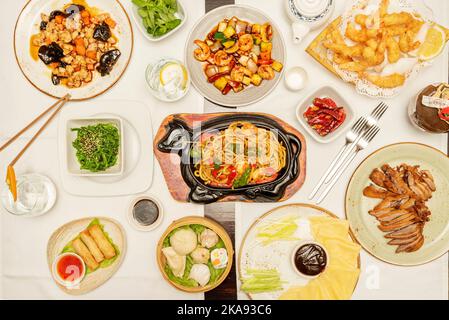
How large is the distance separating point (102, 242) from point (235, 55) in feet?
4.06

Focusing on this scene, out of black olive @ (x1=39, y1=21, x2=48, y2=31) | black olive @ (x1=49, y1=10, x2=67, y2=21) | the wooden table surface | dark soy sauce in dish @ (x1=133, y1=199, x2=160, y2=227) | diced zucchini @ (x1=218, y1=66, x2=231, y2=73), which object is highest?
black olive @ (x1=49, y1=10, x2=67, y2=21)

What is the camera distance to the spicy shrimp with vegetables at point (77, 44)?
79.2 inches

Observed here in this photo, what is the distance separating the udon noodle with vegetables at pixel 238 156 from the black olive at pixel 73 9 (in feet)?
3.11

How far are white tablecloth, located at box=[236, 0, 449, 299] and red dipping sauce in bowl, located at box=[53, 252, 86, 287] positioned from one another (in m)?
0.92

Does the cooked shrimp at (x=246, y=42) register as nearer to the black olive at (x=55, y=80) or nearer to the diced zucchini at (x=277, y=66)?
the diced zucchini at (x=277, y=66)

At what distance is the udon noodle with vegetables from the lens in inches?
78.7

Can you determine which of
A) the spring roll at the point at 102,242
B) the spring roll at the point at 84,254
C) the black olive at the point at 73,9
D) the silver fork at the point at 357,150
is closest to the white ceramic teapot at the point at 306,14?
the silver fork at the point at 357,150

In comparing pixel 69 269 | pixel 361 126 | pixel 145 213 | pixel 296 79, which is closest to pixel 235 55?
pixel 296 79

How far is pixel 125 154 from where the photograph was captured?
2.03 meters

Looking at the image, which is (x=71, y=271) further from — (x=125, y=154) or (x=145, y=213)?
(x=125, y=154)

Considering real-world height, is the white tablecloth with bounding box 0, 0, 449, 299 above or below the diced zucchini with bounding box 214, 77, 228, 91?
below

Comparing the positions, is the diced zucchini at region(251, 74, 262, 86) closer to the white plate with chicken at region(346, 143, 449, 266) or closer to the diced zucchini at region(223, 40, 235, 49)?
the diced zucchini at region(223, 40, 235, 49)

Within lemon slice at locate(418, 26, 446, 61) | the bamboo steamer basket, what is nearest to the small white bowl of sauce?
the bamboo steamer basket
